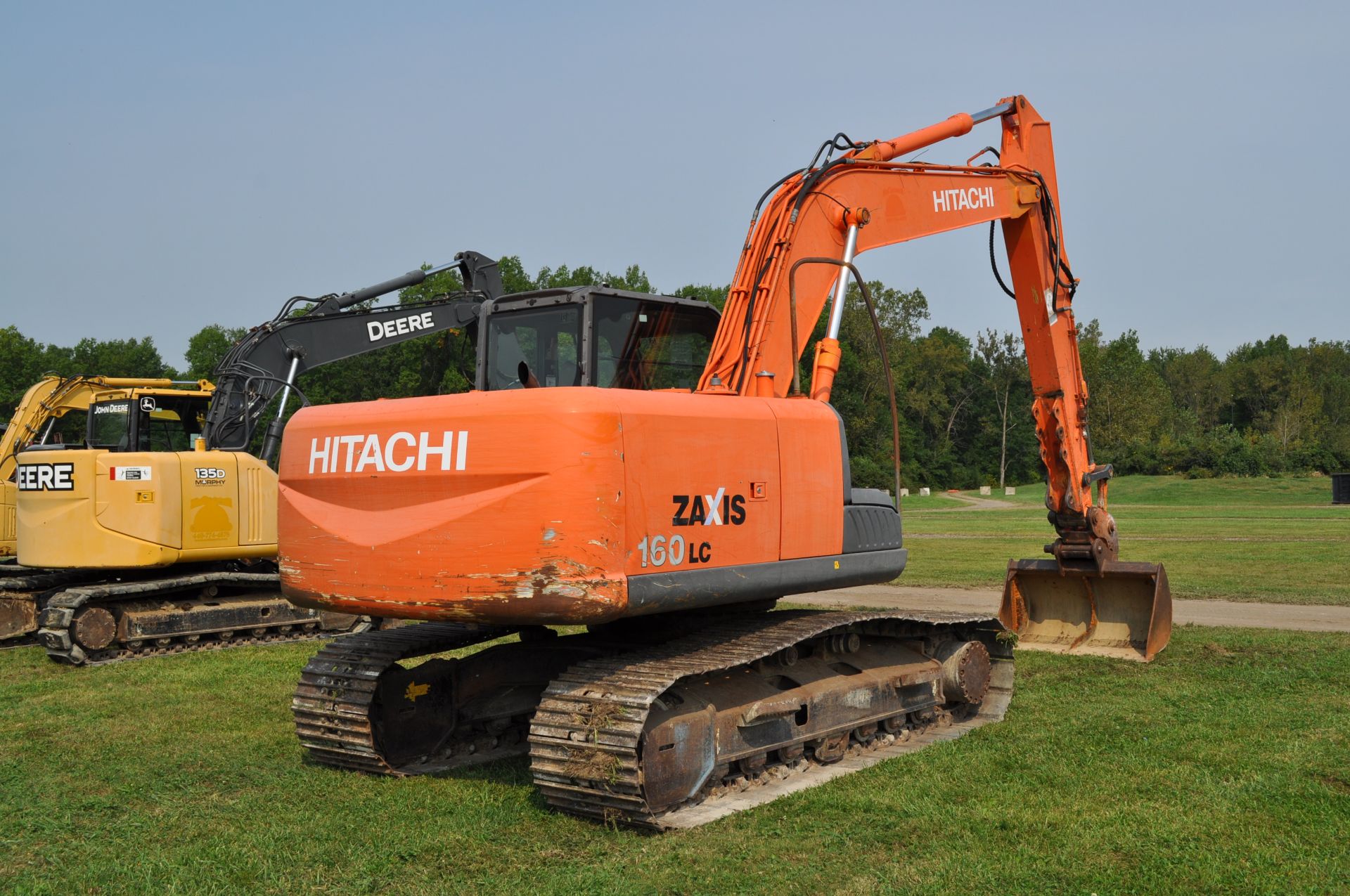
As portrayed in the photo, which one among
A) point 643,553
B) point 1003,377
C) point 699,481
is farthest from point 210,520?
point 1003,377

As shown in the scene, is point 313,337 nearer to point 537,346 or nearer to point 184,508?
point 184,508

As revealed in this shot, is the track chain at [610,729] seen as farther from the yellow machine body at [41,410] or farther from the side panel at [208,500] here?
the yellow machine body at [41,410]

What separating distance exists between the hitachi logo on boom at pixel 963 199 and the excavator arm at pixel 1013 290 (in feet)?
0.04

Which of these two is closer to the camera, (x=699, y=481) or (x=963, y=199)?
(x=699, y=481)

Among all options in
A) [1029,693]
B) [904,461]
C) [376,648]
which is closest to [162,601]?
[376,648]

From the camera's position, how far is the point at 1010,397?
94.7 metres

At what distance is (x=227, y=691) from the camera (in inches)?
424

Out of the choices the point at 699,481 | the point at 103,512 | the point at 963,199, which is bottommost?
the point at 103,512

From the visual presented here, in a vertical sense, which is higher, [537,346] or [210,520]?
[537,346]

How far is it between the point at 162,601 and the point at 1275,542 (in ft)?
74.7

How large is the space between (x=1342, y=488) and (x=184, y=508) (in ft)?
163

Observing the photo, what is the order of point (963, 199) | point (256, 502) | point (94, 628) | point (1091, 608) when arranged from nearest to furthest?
1. point (963, 199)
2. point (1091, 608)
3. point (94, 628)
4. point (256, 502)

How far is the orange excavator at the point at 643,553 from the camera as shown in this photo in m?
6.20

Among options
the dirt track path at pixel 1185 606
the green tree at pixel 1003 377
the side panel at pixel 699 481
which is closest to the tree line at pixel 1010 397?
the green tree at pixel 1003 377
